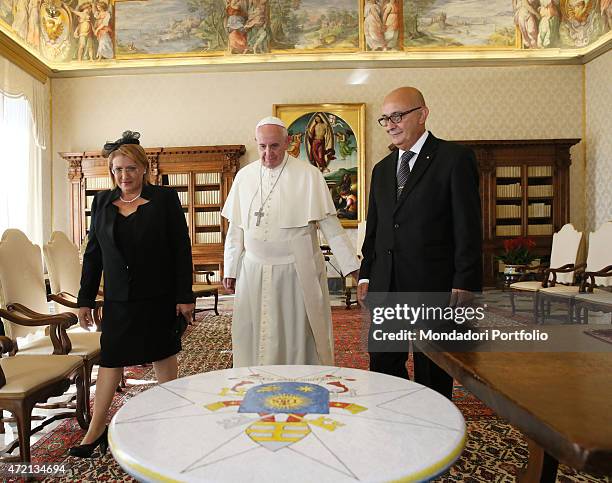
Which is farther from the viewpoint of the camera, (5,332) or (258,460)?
(5,332)

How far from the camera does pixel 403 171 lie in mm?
2943

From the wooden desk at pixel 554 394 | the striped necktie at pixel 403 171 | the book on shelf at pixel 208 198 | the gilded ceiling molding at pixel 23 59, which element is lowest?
the wooden desk at pixel 554 394

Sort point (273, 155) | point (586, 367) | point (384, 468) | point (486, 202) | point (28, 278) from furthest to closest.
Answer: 1. point (486, 202)
2. point (28, 278)
3. point (273, 155)
4. point (586, 367)
5. point (384, 468)

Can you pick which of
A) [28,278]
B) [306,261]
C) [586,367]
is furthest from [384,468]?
[28,278]

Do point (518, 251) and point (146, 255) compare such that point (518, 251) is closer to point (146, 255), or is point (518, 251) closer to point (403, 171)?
point (403, 171)

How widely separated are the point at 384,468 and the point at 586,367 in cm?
61

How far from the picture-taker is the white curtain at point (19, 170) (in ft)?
30.0

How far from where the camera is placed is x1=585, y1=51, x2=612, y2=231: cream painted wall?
1023cm

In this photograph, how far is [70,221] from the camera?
11102mm

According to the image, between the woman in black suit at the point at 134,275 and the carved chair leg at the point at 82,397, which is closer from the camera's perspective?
the woman in black suit at the point at 134,275

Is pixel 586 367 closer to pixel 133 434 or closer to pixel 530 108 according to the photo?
pixel 133 434

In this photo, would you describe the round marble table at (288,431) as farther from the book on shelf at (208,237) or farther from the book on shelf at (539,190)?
the book on shelf at (539,190)

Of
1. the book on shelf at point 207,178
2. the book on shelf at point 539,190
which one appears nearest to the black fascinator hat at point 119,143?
the book on shelf at point 207,178

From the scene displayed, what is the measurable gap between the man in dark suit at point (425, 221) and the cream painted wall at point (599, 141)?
29.3 feet
